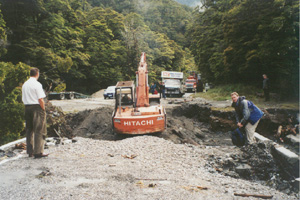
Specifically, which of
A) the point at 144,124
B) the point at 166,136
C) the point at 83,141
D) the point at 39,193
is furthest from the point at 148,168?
the point at 166,136

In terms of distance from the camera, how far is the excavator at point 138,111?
931cm

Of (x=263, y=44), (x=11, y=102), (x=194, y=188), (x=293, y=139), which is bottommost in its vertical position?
A: (x=293, y=139)

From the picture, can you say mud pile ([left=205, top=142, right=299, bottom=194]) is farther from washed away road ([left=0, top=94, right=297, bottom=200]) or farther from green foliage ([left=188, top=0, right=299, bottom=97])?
green foliage ([left=188, top=0, right=299, bottom=97])

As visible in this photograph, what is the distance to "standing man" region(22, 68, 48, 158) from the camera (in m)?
5.17

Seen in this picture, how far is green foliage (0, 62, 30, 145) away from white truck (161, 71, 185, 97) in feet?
73.7

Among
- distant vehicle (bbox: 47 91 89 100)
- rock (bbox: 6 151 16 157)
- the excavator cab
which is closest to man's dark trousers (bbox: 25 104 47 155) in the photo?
rock (bbox: 6 151 16 157)

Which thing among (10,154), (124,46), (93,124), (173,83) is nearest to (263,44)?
(93,124)

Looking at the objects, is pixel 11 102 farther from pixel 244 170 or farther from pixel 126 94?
pixel 244 170

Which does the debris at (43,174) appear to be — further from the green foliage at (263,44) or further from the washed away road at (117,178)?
the green foliage at (263,44)

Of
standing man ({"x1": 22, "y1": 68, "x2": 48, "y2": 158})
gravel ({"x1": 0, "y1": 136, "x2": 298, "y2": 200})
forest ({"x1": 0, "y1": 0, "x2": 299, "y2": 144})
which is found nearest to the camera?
gravel ({"x1": 0, "y1": 136, "x2": 298, "y2": 200})

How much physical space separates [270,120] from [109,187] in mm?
10050

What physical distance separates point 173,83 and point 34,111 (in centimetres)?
2512

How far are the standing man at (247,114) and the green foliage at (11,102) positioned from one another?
21.3ft

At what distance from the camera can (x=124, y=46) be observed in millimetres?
42094
